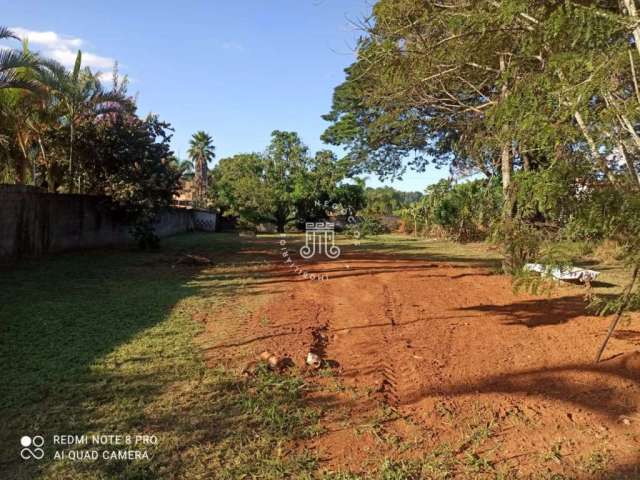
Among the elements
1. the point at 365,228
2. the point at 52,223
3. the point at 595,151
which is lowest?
the point at 365,228

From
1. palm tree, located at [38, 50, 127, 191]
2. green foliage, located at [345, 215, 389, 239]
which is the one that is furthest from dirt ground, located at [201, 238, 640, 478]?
green foliage, located at [345, 215, 389, 239]

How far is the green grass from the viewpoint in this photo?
275cm

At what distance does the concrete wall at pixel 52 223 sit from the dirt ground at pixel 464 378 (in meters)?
5.84

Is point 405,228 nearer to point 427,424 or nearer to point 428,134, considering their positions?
point 428,134

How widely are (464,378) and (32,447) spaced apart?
3351 mm

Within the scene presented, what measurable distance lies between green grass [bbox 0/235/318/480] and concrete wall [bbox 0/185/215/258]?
339cm

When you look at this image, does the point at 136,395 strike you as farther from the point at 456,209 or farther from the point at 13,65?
the point at 456,209

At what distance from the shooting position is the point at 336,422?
330cm

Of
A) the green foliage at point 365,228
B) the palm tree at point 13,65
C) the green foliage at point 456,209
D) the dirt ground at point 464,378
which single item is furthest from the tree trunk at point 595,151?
the green foliage at point 365,228

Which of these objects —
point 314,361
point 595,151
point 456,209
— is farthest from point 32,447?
point 456,209

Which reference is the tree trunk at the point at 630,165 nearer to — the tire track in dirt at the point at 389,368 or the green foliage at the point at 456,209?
the tire track in dirt at the point at 389,368

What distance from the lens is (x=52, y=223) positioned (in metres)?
10.8

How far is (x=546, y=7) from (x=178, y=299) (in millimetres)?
5896

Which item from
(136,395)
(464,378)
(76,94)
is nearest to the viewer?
(136,395)
